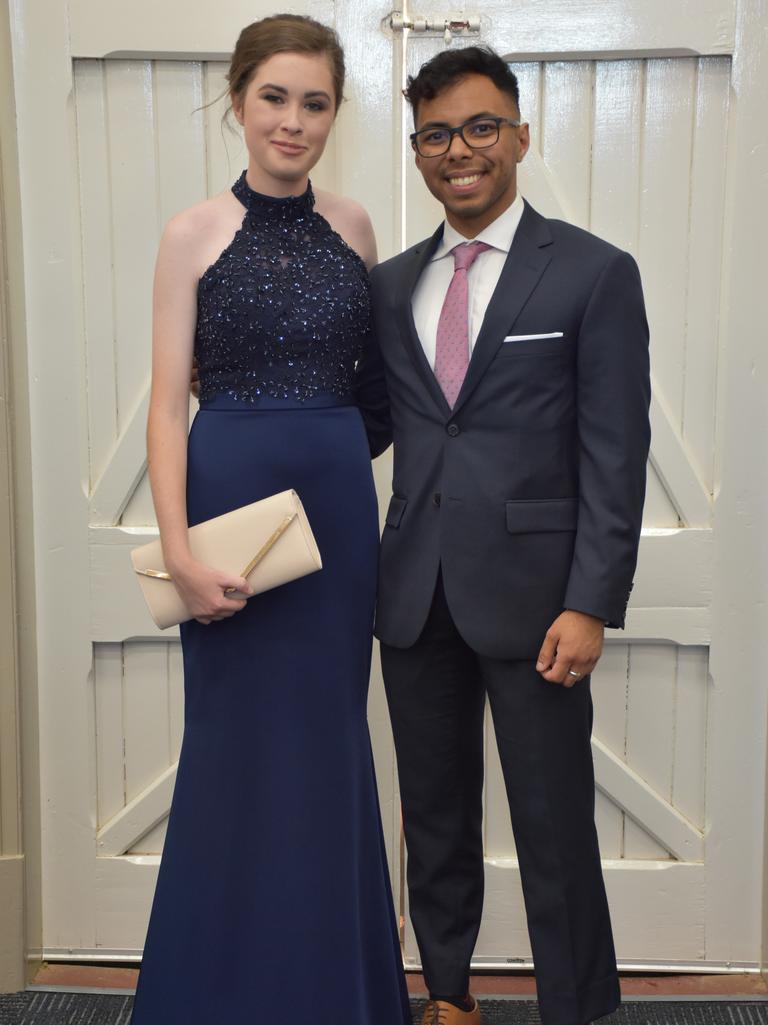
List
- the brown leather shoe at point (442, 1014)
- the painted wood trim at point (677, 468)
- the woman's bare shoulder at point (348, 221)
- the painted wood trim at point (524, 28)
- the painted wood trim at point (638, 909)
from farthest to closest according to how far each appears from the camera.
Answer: the painted wood trim at point (638, 909) → the painted wood trim at point (677, 468) → the painted wood trim at point (524, 28) → the brown leather shoe at point (442, 1014) → the woman's bare shoulder at point (348, 221)

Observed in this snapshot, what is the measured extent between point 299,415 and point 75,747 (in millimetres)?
1226

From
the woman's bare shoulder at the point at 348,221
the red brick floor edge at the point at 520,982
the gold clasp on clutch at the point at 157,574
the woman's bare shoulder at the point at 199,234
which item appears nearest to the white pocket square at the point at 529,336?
the woman's bare shoulder at the point at 348,221

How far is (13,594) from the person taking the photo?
2568 mm

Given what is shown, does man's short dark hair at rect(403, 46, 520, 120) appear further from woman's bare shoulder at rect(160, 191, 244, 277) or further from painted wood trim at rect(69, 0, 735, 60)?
painted wood trim at rect(69, 0, 735, 60)

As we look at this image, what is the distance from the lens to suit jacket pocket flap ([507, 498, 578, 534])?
6.11ft

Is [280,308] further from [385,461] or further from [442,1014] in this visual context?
[442,1014]

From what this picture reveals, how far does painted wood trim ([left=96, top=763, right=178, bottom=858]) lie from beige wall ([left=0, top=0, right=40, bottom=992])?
0.19 m

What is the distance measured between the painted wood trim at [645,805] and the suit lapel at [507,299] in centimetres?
121

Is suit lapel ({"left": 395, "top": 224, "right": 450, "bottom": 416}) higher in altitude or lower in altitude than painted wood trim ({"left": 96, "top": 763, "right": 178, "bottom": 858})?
higher

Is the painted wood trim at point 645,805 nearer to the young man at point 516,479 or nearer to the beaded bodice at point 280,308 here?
the young man at point 516,479

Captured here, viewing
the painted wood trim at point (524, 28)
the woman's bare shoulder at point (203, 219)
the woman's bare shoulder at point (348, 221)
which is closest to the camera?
the woman's bare shoulder at point (203, 219)

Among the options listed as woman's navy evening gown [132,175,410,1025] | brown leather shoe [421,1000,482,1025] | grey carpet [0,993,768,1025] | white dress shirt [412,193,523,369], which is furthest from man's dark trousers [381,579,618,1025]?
grey carpet [0,993,768,1025]

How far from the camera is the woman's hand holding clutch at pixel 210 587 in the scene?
186 cm

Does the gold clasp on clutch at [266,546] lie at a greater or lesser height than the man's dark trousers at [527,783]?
greater
